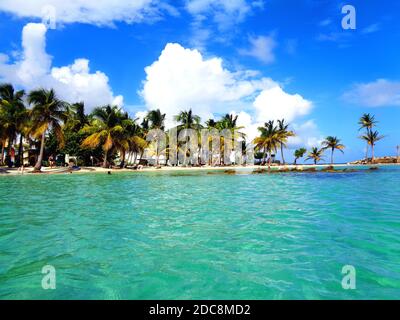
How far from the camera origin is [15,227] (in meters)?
6.92

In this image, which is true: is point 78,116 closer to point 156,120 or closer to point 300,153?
point 156,120

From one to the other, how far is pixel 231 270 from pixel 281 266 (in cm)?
81

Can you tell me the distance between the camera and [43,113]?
33406 mm

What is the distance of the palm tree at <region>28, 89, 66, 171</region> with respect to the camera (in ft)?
108

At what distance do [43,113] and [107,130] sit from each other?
9010 millimetres

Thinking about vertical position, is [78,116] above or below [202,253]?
above

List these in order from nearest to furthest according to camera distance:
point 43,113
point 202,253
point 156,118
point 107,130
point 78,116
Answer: point 202,253
point 43,113
point 107,130
point 78,116
point 156,118

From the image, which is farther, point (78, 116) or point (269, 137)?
point (269, 137)

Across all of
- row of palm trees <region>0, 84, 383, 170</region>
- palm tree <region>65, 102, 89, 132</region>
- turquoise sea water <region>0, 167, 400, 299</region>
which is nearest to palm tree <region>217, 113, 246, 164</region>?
row of palm trees <region>0, 84, 383, 170</region>

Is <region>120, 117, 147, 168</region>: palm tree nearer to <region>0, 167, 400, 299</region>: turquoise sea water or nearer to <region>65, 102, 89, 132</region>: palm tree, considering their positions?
<region>65, 102, 89, 132</region>: palm tree

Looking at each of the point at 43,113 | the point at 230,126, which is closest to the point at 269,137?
the point at 230,126
